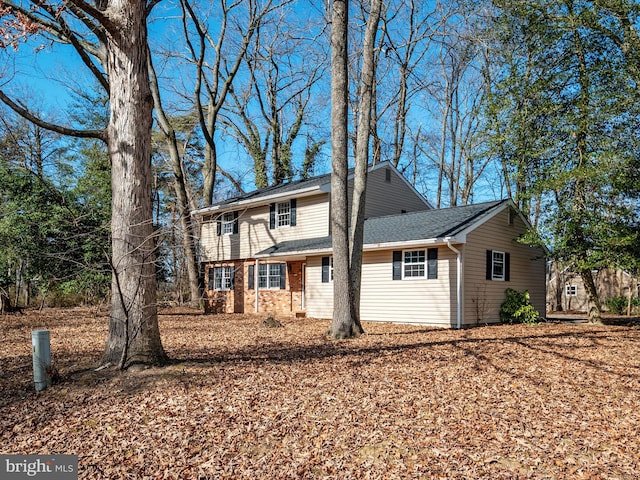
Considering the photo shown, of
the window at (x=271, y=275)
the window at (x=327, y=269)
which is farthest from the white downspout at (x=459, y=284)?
the window at (x=271, y=275)

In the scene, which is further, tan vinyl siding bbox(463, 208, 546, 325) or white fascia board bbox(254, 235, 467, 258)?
tan vinyl siding bbox(463, 208, 546, 325)

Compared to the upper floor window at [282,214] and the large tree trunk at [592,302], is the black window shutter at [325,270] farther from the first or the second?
the large tree trunk at [592,302]

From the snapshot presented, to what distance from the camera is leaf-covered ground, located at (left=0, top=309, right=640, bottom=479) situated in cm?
396

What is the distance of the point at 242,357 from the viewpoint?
789 centimetres

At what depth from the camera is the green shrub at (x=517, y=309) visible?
14.9 meters

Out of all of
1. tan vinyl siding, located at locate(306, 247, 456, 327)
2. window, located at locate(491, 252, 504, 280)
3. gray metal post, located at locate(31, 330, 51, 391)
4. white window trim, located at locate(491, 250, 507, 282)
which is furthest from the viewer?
window, located at locate(491, 252, 504, 280)

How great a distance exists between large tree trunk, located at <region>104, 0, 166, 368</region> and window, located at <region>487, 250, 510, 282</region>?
441 inches

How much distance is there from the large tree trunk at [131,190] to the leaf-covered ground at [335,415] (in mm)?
512

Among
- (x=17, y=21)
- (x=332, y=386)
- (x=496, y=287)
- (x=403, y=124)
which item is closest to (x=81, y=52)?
(x=17, y=21)

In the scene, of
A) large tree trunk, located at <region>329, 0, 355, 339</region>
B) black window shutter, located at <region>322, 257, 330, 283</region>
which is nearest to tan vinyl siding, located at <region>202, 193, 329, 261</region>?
black window shutter, located at <region>322, 257, 330, 283</region>

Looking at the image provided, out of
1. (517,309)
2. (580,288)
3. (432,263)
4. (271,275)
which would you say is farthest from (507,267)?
(580,288)

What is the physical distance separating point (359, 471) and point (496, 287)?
12.4 m

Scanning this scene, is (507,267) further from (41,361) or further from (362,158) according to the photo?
(41,361)

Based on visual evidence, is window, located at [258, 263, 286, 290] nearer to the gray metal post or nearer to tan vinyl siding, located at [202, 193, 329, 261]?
tan vinyl siding, located at [202, 193, 329, 261]
